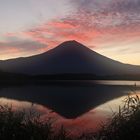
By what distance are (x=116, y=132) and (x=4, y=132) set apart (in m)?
3.07

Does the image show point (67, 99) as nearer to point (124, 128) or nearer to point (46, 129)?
point (124, 128)

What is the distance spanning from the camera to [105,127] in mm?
Result: 10906

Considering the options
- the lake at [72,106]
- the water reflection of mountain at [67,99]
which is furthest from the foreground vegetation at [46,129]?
the water reflection of mountain at [67,99]

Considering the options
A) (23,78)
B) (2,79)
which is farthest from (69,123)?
(23,78)

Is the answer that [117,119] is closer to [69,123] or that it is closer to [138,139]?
[138,139]

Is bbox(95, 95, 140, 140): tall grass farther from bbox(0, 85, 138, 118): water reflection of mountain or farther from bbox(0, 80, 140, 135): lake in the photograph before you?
bbox(0, 85, 138, 118): water reflection of mountain

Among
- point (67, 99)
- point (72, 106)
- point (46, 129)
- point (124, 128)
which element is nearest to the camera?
point (46, 129)

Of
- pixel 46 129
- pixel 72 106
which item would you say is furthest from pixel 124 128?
pixel 72 106

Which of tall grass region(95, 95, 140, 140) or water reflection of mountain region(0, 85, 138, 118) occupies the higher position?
water reflection of mountain region(0, 85, 138, 118)

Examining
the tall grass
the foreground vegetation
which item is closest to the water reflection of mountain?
the tall grass

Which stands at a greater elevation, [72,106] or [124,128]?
[72,106]

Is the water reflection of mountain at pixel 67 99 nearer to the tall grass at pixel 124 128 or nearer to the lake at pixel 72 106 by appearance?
the lake at pixel 72 106

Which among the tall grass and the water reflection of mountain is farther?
the water reflection of mountain

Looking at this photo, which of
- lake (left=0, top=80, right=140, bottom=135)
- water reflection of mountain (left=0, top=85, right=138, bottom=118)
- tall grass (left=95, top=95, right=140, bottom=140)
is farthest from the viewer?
water reflection of mountain (left=0, top=85, right=138, bottom=118)
